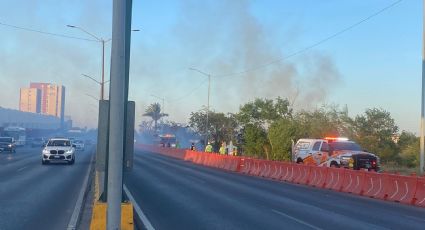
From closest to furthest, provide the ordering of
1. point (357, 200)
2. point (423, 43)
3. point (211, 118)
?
point (357, 200) → point (423, 43) → point (211, 118)

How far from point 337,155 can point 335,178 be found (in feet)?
24.6

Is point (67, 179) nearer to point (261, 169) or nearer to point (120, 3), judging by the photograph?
point (261, 169)

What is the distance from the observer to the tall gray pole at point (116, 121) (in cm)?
736

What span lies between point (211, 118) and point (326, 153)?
5411cm

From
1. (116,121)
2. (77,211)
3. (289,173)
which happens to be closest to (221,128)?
(289,173)

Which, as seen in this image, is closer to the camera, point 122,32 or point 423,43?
point 122,32

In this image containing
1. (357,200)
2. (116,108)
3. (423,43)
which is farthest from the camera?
(423,43)

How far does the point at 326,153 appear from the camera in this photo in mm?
35531

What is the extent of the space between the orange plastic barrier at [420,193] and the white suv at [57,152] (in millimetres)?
26415

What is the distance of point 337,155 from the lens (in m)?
34.7

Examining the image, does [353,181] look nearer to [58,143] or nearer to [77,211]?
[77,211]

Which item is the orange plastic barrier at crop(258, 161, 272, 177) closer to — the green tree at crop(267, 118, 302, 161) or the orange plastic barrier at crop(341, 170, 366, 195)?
the orange plastic barrier at crop(341, 170, 366, 195)

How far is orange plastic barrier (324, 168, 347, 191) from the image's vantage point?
2681 centimetres

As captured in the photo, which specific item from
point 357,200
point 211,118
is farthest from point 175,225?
point 211,118
